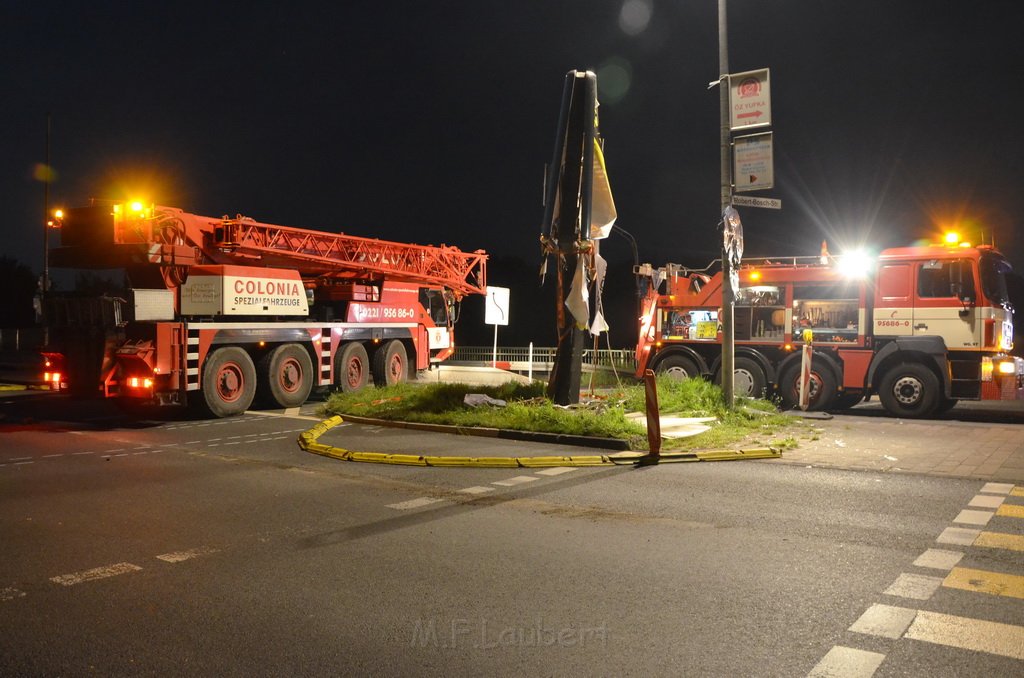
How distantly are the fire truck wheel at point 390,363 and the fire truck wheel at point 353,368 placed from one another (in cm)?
33

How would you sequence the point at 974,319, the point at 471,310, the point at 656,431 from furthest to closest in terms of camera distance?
the point at 471,310 < the point at 974,319 < the point at 656,431

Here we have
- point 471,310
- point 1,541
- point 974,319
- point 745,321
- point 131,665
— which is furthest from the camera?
point 471,310

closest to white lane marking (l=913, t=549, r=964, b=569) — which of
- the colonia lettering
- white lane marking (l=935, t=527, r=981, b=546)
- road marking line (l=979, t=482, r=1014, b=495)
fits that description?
white lane marking (l=935, t=527, r=981, b=546)

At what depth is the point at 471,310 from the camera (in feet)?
177

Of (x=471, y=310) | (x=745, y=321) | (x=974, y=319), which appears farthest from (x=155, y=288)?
(x=471, y=310)

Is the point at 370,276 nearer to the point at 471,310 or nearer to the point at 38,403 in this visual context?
the point at 38,403

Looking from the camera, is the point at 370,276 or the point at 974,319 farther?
the point at 370,276

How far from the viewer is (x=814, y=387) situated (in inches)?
651

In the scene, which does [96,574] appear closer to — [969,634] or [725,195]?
[969,634]

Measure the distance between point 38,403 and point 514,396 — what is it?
38.7ft

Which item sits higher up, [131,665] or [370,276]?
[370,276]

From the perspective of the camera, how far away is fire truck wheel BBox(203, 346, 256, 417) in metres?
15.7

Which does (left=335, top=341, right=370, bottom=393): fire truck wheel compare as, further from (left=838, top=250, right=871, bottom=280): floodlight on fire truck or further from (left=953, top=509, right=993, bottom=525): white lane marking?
(left=953, top=509, right=993, bottom=525): white lane marking

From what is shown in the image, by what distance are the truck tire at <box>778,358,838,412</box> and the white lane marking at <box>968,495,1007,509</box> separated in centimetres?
833
